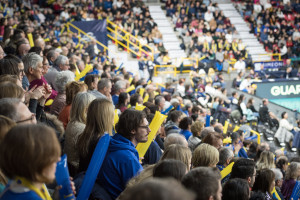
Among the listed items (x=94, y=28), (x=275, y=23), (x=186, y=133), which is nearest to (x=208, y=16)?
(x=275, y=23)

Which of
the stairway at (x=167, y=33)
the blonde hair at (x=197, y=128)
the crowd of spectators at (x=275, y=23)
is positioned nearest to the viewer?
the blonde hair at (x=197, y=128)

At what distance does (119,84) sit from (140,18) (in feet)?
46.0

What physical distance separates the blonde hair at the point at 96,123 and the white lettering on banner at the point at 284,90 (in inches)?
554

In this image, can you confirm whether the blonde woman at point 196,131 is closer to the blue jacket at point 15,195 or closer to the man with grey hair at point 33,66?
the man with grey hair at point 33,66

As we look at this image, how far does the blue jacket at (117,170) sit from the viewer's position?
3.25 metres

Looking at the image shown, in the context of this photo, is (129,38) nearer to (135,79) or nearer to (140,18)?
(140,18)

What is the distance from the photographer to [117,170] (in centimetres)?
326

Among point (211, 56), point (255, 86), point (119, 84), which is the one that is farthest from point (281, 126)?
point (211, 56)

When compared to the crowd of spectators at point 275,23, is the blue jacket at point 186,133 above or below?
above

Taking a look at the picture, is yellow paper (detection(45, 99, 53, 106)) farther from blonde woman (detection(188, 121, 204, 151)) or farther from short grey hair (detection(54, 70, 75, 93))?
blonde woman (detection(188, 121, 204, 151))

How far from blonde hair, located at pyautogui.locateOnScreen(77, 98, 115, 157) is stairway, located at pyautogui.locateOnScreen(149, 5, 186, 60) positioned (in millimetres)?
16970

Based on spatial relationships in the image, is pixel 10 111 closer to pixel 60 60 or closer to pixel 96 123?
pixel 96 123

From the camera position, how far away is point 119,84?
7.78 metres

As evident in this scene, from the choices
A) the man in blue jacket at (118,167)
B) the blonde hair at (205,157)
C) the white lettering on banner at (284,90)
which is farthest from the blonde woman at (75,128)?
the white lettering on banner at (284,90)
